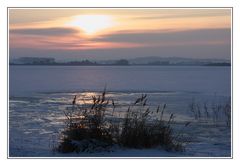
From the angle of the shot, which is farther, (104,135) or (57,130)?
(57,130)

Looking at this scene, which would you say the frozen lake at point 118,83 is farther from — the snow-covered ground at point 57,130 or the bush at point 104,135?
the bush at point 104,135

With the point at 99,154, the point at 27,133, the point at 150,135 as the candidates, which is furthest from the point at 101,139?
the point at 27,133

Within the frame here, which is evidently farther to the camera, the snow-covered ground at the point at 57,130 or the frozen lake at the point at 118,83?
the frozen lake at the point at 118,83

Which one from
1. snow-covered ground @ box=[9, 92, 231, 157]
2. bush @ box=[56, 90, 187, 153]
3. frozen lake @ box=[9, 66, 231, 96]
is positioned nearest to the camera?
bush @ box=[56, 90, 187, 153]

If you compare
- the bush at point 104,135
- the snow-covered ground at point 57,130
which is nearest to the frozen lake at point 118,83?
the snow-covered ground at point 57,130

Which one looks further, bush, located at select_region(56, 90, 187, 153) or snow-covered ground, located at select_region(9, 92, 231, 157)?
snow-covered ground, located at select_region(9, 92, 231, 157)

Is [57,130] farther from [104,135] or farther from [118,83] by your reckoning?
A: [118,83]

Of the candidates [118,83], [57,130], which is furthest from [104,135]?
[118,83]

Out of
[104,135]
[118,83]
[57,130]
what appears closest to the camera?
[104,135]

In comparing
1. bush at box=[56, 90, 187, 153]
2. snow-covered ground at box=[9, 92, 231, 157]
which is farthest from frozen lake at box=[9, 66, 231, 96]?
bush at box=[56, 90, 187, 153]

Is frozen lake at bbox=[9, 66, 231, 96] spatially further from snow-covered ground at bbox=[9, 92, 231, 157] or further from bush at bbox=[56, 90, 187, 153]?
bush at bbox=[56, 90, 187, 153]

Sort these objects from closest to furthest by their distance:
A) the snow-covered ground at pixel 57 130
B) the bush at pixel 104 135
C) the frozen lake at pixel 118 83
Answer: the bush at pixel 104 135
the snow-covered ground at pixel 57 130
the frozen lake at pixel 118 83

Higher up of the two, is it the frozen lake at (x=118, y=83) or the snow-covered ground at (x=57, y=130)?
the frozen lake at (x=118, y=83)

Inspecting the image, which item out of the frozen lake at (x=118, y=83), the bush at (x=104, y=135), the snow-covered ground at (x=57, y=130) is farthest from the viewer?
the frozen lake at (x=118, y=83)
